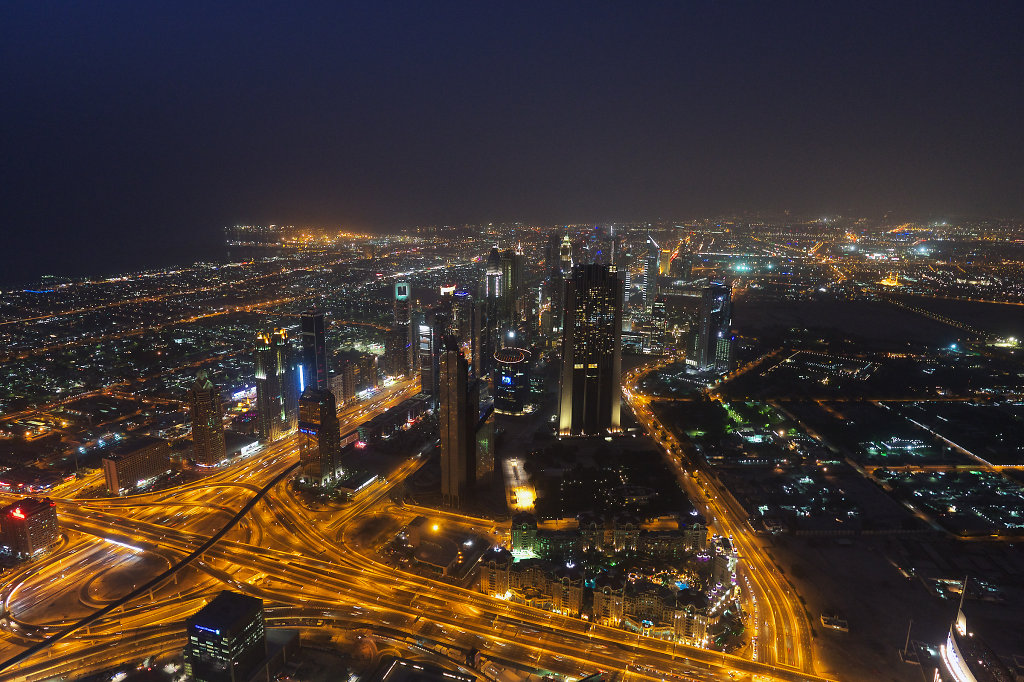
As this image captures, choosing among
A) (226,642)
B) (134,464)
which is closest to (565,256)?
(134,464)

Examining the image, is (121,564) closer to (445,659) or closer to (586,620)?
(445,659)

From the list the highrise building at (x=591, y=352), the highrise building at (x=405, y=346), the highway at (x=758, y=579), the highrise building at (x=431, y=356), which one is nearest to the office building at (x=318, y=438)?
the highrise building at (x=431, y=356)

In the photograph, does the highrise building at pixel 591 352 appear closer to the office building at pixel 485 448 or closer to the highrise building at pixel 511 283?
the office building at pixel 485 448

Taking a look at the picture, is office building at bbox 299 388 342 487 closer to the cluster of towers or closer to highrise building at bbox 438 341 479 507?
the cluster of towers

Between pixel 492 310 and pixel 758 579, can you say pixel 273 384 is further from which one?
pixel 758 579

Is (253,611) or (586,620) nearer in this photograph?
(253,611)

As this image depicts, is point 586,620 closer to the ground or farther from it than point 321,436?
closer to the ground

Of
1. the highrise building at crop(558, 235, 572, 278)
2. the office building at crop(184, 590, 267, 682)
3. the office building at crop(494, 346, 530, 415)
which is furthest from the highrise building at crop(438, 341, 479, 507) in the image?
the highrise building at crop(558, 235, 572, 278)

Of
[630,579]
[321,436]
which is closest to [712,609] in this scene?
[630,579]
